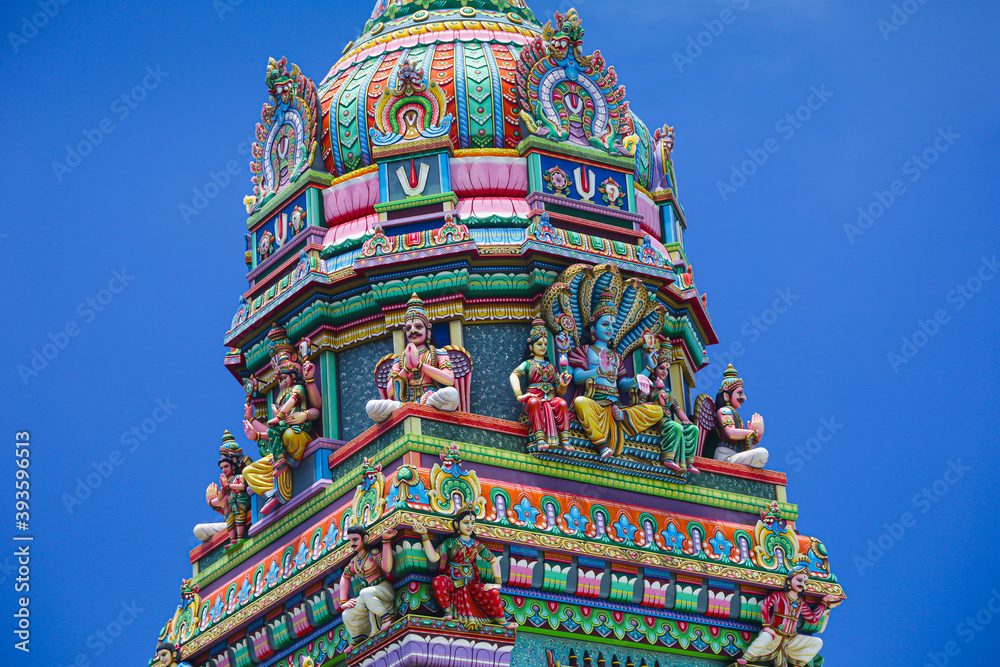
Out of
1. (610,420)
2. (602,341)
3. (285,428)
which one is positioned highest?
(602,341)

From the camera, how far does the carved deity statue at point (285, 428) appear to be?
33156mm

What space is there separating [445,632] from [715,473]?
20.6 feet

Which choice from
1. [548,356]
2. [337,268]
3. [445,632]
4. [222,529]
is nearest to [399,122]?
[337,268]

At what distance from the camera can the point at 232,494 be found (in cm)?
3416

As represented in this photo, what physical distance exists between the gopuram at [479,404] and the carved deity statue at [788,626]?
0.12 ft

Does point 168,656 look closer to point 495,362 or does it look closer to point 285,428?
point 285,428

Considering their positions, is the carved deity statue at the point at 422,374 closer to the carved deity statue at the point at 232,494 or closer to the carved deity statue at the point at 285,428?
the carved deity statue at the point at 285,428

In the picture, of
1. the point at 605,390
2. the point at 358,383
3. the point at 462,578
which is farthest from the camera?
the point at 358,383

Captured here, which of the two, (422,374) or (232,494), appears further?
(232,494)

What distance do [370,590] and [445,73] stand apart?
10019 mm

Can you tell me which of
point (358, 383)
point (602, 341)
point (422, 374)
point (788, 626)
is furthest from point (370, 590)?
point (788, 626)

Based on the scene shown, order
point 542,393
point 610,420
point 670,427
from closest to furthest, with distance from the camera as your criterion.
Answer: point 542,393 < point 610,420 < point 670,427

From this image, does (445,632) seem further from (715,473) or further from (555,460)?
(715,473)

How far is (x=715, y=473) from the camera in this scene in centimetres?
3356
